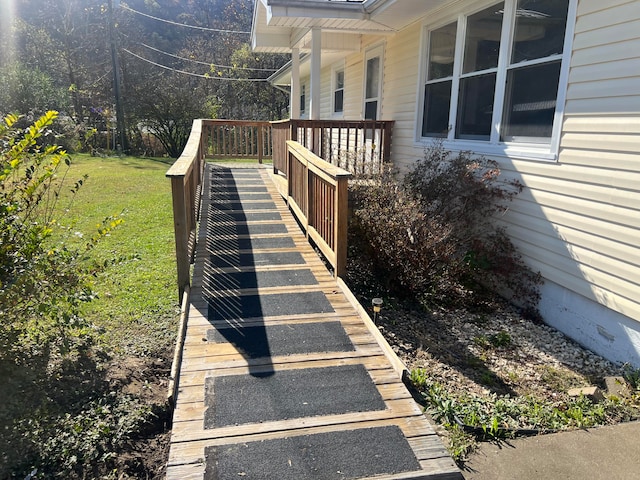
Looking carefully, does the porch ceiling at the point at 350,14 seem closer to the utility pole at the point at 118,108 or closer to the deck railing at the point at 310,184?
the deck railing at the point at 310,184

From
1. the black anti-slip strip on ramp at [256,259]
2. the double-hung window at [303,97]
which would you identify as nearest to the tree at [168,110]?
the double-hung window at [303,97]

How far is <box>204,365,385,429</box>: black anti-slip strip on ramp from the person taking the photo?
109 inches

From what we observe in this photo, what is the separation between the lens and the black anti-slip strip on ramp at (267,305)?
4.07 meters

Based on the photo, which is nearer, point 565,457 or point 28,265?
point 565,457

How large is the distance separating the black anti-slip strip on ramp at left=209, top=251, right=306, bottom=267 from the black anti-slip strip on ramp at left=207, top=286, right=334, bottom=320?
0.86 meters

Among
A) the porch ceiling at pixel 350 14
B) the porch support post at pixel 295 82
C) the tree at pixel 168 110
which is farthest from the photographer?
the tree at pixel 168 110

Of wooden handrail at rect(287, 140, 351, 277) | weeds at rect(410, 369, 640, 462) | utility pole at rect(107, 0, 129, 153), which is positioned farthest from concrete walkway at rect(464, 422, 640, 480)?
utility pole at rect(107, 0, 129, 153)

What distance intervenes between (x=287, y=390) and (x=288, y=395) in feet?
0.18

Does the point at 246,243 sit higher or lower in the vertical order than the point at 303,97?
Result: lower

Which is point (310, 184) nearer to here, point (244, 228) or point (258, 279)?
point (244, 228)

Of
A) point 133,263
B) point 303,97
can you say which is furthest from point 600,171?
point 303,97

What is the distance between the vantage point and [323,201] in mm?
5102

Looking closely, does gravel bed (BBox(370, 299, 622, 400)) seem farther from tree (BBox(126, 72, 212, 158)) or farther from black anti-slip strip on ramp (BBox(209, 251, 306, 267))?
tree (BBox(126, 72, 212, 158))

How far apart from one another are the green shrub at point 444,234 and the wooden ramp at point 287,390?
29.2 inches
